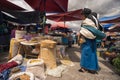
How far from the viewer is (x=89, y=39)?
4.91 metres

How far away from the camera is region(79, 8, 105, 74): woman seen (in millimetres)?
4820

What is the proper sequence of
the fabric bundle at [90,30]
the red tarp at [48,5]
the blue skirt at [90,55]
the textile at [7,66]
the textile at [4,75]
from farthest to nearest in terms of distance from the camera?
the red tarp at [48,5] < the blue skirt at [90,55] < the fabric bundle at [90,30] < the textile at [7,66] < the textile at [4,75]

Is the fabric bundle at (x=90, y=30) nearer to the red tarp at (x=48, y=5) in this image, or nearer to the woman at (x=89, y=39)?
the woman at (x=89, y=39)

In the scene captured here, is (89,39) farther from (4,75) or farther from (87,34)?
(4,75)

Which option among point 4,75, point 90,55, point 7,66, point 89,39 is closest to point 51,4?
point 89,39

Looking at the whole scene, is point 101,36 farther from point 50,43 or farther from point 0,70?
point 0,70

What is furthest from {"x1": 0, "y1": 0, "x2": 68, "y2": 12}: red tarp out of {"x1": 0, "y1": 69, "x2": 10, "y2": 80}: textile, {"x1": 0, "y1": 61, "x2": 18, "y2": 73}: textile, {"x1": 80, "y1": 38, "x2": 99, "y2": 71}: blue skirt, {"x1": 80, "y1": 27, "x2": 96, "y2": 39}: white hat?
{"x1": 0, "y1": 69, "x2": 10, "y2": 80}: textile

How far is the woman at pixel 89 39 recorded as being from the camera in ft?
15.8

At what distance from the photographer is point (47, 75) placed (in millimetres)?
4504

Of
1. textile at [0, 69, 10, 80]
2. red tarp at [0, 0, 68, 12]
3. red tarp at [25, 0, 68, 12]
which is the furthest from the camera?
red tarp at [25, 0, 68, 12]

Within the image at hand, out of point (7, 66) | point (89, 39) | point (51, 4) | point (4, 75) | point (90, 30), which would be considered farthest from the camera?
point (51, 4)

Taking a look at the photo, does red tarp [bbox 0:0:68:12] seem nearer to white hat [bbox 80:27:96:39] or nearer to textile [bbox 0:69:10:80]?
white hat [bbox 80:27:96:39]

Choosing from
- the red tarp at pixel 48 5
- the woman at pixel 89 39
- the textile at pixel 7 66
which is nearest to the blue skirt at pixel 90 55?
the woman at pixel 89 39

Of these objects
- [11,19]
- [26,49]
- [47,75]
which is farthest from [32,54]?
[11,19]
